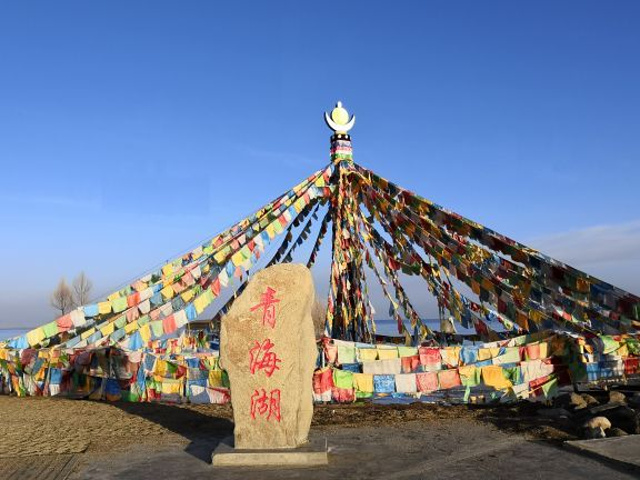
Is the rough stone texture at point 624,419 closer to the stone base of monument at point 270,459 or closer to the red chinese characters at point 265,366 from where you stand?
the stone base of monument at point 270,459

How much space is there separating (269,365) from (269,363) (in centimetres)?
3

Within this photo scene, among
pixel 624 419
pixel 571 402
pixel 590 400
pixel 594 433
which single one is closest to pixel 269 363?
pixel 594 433

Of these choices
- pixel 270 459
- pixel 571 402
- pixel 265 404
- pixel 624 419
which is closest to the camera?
pixel 270 459

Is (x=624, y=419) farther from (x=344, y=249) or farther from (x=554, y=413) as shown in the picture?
(x=344, y=249)

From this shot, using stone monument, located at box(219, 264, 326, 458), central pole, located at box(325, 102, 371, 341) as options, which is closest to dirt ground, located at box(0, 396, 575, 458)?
stone monument, located at box(219, 264, 326, 458)

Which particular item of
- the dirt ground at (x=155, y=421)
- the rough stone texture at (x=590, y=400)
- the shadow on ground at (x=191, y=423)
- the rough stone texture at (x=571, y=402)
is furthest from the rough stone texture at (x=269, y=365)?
the rough stone texture at (x=590, y=400)

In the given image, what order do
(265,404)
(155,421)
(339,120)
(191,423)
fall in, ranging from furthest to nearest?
(339,120), (155,421), (191,423), (265,404)

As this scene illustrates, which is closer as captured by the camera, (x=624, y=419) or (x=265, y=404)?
(x=265, y=404)

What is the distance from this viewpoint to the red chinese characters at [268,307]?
7.41 metres

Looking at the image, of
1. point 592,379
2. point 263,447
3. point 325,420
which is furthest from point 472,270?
point 263,447

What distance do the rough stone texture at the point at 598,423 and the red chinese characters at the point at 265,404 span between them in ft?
13.8

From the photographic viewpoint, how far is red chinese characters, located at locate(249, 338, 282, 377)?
290 inches

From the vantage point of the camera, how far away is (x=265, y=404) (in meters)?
7.33

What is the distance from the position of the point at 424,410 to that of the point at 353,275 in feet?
29.7
